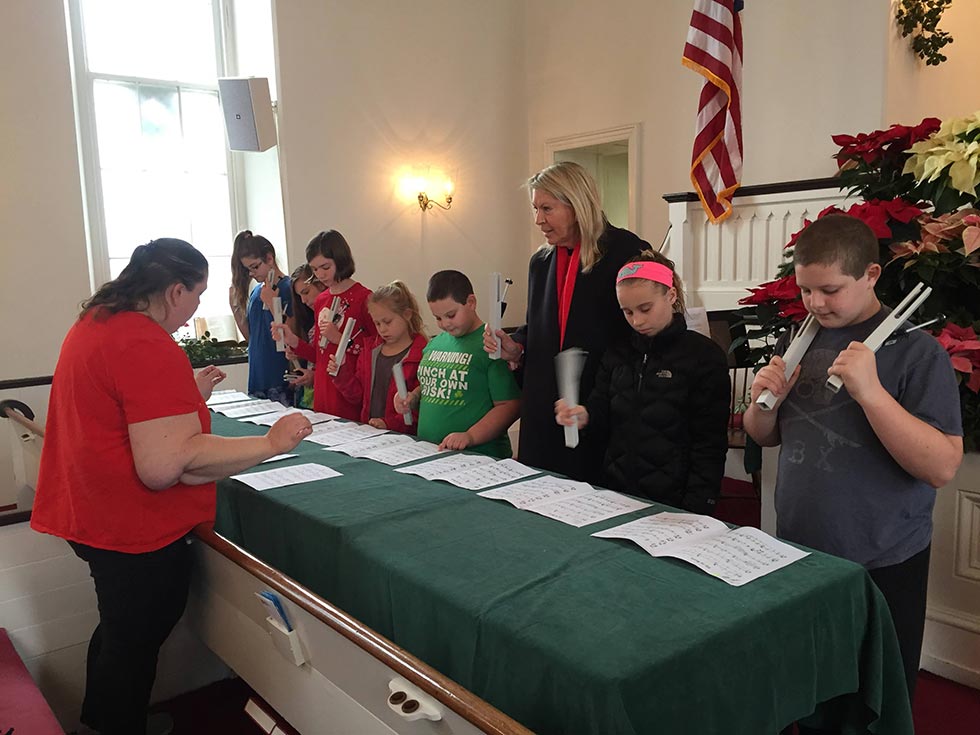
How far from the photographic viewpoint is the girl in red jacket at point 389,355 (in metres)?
2.96

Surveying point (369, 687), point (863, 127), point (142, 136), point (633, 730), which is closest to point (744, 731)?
point (633, 730)

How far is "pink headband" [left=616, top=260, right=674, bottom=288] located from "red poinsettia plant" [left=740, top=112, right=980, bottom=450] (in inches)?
19.0

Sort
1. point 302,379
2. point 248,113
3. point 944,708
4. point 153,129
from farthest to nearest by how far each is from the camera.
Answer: point 153,129 → point 248,113 → point 302,379 → point 944,708

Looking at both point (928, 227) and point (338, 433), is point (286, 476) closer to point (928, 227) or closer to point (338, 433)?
point (338, 433)

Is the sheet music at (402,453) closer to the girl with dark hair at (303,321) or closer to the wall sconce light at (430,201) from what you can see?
the girl with dark hair at (303,321)

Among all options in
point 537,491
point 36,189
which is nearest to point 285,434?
point 537,491

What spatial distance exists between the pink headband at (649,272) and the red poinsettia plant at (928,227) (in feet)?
1.58

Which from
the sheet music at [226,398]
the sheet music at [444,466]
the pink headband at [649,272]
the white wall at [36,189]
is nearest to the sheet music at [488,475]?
the sheet music at [444,466]

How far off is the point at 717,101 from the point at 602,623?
5210mm

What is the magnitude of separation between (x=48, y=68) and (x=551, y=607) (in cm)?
573

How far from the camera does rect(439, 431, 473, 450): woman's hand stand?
7.95ft

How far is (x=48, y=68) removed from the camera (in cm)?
537

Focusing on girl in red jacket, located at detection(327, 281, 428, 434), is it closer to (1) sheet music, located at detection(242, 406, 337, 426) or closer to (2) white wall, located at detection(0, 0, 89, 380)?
(1) sheet music, located at detection(242, 406, 337, 426)

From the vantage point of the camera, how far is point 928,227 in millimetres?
2234
